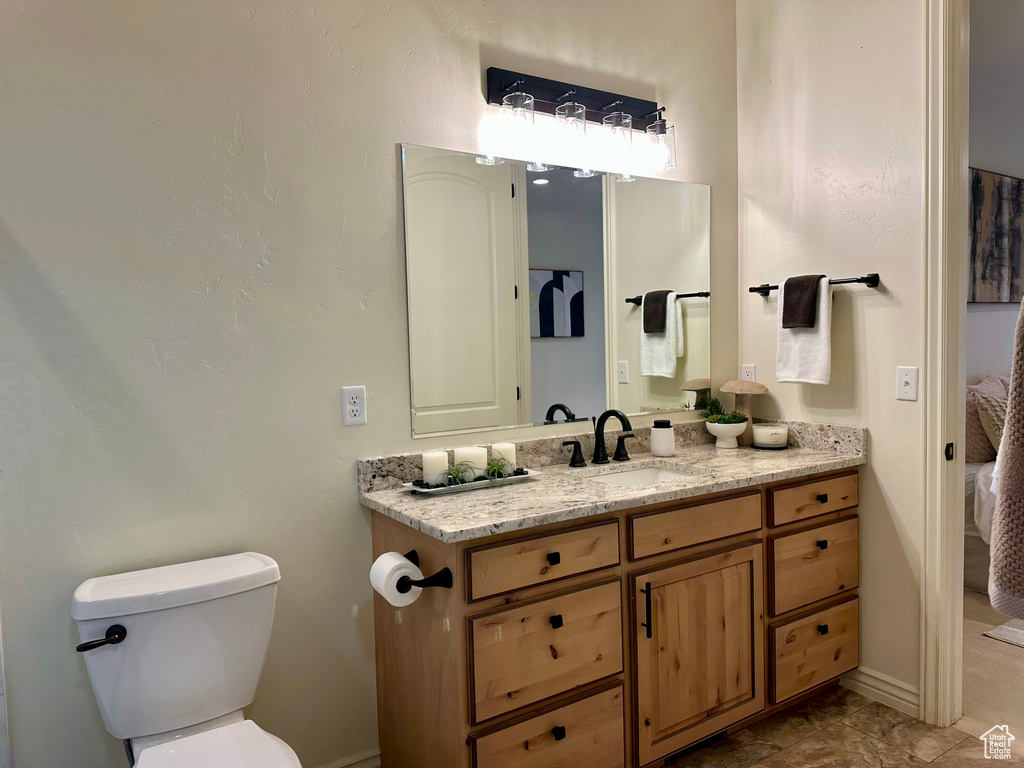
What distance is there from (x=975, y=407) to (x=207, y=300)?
12.1 feet

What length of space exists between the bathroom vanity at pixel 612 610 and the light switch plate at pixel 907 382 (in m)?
0.28

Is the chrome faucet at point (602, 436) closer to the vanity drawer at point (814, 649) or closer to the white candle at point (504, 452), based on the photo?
the white candle at point (504, 452)

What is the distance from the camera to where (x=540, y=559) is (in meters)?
1.73

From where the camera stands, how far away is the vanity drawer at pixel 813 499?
7.38 ft

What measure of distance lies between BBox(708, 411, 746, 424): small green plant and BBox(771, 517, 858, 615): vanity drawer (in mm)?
506

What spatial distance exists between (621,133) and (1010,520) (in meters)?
2.03

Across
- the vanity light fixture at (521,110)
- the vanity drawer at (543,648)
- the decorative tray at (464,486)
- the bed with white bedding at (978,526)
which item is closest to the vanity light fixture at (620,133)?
the vanity light fixture at (521,110)

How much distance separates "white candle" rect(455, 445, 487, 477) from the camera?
82.6 inches

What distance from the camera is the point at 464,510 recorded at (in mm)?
1772

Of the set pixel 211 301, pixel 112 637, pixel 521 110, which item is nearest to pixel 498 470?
pixel 211 301

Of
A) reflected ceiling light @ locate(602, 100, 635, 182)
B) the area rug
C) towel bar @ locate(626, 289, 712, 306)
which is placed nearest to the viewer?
reflected ceiling light @ locate(602, 100, 635, 182)

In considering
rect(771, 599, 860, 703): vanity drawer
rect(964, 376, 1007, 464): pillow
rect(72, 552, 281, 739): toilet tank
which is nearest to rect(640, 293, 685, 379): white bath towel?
rect(771, 599, 860, 703): vanity drawer

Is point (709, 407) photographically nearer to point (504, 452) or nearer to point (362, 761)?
point (504, 452)

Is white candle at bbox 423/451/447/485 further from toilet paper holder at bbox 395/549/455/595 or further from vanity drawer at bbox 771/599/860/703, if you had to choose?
→ vanity drawer at bbox 771/599/860/703
